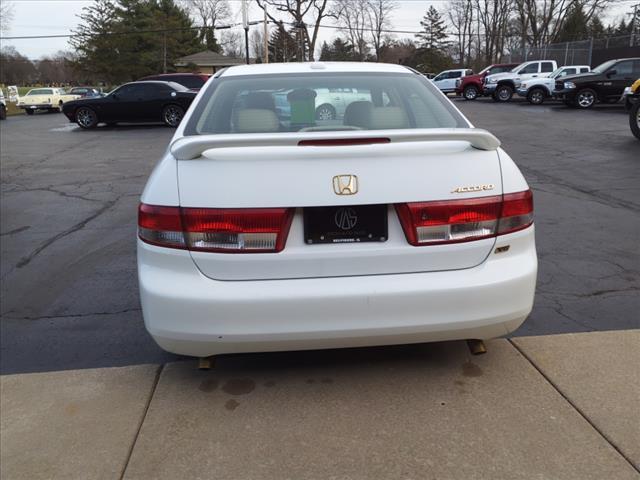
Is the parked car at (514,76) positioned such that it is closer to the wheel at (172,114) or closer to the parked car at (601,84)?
the parked car at (601,84)

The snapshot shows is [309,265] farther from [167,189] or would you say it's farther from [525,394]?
[525,394]

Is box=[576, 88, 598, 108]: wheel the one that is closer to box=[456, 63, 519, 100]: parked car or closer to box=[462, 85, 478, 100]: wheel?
box=[456, 63, 519, 100]: parked car

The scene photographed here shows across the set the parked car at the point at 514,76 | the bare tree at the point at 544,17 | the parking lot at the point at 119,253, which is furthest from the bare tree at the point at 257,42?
the parking lot at the point at 119,253

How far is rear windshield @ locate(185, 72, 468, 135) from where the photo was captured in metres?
3.15

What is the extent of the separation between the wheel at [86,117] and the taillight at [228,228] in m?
18.8

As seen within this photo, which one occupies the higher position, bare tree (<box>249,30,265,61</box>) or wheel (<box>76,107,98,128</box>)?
bare tree (<box>249,30,265,61</box>)

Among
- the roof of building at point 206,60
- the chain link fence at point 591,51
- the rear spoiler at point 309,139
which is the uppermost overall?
the roof of building at point 206,60

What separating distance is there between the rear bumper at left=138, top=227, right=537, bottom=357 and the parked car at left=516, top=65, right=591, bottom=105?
981 inches

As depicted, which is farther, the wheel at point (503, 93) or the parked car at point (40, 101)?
the parked car at point (40, 101)

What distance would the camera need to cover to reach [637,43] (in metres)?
30.0

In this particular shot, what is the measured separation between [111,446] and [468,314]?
168 cm

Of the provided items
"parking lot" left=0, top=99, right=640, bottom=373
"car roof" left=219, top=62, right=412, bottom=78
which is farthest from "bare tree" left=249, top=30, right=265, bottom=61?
"car roof" left=219, top=62, right=412, bottom=78

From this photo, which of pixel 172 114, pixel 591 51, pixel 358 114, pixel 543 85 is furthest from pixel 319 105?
pixel 591 51

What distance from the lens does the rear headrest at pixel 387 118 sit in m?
3.16
